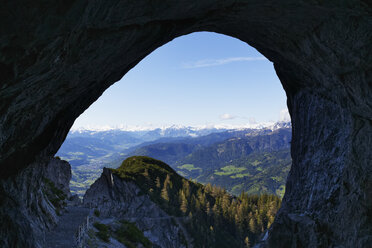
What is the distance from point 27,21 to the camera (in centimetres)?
852

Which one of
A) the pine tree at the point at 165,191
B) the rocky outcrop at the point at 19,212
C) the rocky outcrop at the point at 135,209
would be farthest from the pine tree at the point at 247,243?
the rocky outcrop at the point at 19,212

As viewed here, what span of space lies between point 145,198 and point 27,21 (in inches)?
4233

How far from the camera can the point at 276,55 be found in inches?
933

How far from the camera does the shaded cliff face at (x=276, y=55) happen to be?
9930 mm

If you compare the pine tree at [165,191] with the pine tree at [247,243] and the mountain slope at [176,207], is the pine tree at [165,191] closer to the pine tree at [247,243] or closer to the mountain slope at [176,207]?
the mountain slope at [176,207]

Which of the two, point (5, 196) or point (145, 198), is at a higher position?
point (5, 196)

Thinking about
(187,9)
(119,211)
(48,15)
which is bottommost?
(119,211)

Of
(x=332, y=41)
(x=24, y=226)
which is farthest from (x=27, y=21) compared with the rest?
(x=332, y=41)

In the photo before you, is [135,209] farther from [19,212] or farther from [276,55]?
[276,55]

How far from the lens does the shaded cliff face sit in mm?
9930

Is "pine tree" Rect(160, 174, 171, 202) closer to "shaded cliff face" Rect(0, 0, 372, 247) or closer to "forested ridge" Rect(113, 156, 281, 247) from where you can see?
"forested ridge" Rect(113, 156, 281, 247)

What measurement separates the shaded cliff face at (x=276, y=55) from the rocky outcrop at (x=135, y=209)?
261 feet

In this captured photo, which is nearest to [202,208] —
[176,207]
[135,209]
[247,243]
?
[176,207]

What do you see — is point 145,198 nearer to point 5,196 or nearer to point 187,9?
point 5,196
